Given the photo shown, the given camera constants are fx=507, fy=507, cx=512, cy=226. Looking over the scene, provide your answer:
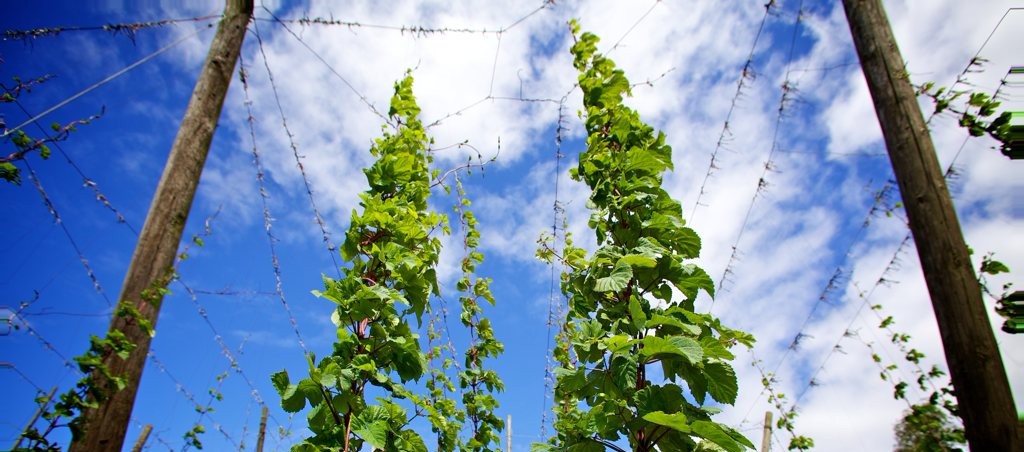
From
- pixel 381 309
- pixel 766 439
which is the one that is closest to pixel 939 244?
pixel 381 309

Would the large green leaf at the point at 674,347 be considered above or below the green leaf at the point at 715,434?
above

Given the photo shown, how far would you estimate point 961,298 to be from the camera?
77.9 inches

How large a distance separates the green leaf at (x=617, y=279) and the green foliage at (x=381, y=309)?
3.36ft

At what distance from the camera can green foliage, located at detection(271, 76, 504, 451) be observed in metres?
2.44

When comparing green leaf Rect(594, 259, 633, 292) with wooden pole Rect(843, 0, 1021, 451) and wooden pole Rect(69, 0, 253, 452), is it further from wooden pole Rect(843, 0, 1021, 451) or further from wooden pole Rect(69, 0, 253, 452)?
wooden pole Rect(69, 0, 253, 452)

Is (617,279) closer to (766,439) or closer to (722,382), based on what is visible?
(722,382)

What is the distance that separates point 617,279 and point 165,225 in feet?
6.54

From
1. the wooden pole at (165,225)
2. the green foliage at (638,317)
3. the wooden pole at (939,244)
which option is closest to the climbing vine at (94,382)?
the wooden pole at (165,225)

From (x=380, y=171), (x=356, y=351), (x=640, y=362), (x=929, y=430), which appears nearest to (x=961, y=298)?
(x=640, y=362)

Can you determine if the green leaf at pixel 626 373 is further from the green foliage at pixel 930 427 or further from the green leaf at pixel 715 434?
the green foliage at pixel 930 427

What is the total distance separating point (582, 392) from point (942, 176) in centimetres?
184

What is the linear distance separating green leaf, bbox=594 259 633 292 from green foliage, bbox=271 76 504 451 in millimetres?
1025

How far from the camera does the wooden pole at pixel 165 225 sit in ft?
6.29

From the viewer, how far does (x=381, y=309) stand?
A: 2678mm
